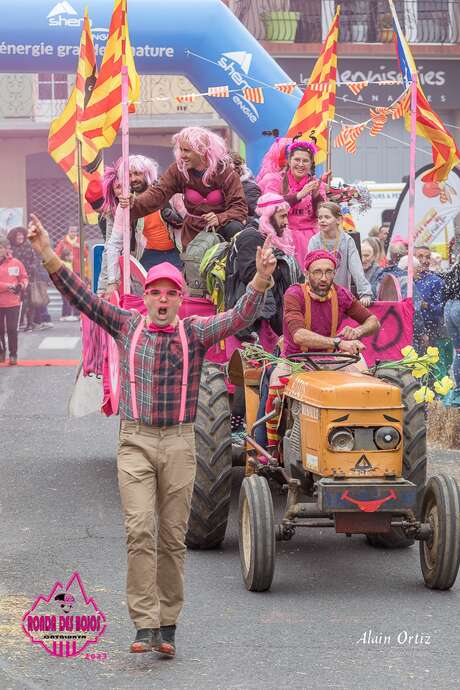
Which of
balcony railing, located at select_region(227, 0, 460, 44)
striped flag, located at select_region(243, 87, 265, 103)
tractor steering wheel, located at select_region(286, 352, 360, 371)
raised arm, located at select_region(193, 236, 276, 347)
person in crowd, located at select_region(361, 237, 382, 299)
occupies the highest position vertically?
balcony railing, located at select_region(227, 0, 460, 44)

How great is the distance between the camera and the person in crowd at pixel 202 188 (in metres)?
10.2

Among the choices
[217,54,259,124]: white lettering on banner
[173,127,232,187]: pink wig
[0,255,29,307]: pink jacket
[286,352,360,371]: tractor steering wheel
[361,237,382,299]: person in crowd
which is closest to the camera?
[286,352,360,371]: tractor steering wheel

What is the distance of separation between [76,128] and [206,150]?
8.69 ft

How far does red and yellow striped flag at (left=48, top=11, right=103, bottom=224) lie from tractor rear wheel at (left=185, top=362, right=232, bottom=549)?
3154 mm

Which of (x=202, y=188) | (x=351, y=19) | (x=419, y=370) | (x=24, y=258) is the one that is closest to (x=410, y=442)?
(x=419, y=370)

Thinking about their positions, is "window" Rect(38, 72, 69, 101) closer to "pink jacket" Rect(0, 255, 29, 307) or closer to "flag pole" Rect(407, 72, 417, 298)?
"pink jacket" Rect(0, 255, 29, 307)

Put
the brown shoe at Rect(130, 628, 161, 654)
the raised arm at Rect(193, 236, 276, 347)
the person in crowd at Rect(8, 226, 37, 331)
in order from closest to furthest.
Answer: the brown shoe at Rect(130, 628, 161, 654), the raised arm at Rect(193, 236, 276, 347), the person in crowd at Rect(8, 226, 37, 331)

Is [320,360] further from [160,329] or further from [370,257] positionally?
[370,257]

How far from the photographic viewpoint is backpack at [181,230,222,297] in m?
10.1

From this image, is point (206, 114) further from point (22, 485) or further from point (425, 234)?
point (22, 485)

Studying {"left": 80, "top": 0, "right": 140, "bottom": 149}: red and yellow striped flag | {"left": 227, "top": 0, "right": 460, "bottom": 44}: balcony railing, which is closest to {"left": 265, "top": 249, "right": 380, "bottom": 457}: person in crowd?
{"left": 80, "top": 0, "right": 140, "bottom": 149}: red and yellow striped flag

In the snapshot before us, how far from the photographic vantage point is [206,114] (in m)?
38.5

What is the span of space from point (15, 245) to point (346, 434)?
850 inches

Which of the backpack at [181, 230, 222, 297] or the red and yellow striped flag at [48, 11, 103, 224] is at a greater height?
the red and yellow striped flag at [48, 11, 103, 224]
